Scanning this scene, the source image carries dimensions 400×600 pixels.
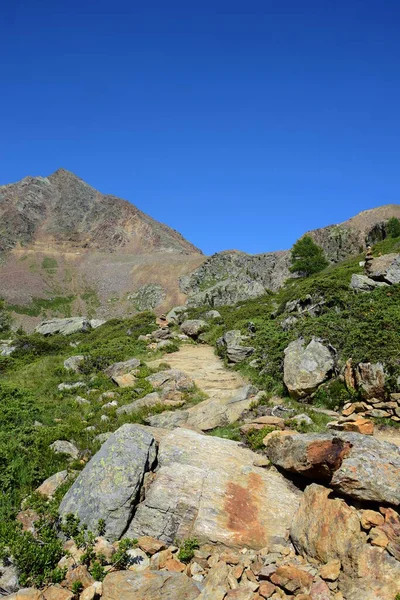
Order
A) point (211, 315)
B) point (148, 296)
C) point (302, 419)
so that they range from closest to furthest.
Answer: point (302, 419) < point (211, 315) < point (148, 296)

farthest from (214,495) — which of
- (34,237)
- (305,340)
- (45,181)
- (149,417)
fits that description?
(45,181)

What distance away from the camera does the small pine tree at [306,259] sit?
57750mm

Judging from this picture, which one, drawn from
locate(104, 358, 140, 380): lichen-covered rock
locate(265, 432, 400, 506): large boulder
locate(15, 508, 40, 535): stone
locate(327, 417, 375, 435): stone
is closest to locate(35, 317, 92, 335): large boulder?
locate(104, 358, 140, 380): lichen-covered rock

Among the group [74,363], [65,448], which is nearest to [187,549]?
[65,448]

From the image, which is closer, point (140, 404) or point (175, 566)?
point (175, 566)

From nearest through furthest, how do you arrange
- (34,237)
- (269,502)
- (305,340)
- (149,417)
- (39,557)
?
(39,557), (269,502), (149,417), (305,340), (34,237)

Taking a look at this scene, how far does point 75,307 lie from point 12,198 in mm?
64397

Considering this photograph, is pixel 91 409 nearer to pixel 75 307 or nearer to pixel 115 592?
pixel 115 592

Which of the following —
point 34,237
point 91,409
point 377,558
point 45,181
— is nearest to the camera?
point 377,558

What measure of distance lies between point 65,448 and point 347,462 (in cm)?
755

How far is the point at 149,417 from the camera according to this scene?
12031 mm

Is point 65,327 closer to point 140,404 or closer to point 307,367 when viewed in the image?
point 140,404

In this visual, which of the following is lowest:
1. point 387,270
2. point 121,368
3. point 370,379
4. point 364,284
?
point 121,368

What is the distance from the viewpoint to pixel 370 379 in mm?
11812
